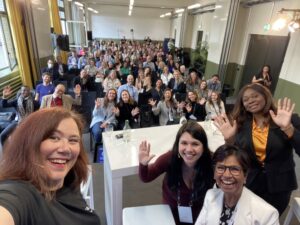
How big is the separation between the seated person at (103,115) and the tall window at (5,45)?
3.54 meters

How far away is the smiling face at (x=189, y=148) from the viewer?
4.86ft

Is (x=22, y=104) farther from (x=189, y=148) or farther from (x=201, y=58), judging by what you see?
(x=201, y=58)

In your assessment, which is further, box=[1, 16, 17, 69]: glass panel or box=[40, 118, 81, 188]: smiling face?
box=[1, 16, 17, 69]: glass panel

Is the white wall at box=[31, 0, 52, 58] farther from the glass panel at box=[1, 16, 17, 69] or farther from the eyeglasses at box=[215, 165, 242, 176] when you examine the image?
the eyeglasses at box=[215, 165, 242, 176]

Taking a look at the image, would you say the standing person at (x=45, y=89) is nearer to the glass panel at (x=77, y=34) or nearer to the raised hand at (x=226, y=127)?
the raised hand at (x=226, y=127)

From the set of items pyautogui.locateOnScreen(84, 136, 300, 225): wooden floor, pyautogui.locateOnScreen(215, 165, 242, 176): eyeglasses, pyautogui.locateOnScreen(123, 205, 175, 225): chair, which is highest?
pyautogui.locateOnScreen(215, 165, 242, 176): eyeglasses

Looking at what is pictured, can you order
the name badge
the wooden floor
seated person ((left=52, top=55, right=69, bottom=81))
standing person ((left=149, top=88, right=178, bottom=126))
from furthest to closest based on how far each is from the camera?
seated person ((left=52, top=55, right=69, bottom=81)), standing person ((left=149, top=88, right=178, bottom=126)), the wooden floor, the name badge

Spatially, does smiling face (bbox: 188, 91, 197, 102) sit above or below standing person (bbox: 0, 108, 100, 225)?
below

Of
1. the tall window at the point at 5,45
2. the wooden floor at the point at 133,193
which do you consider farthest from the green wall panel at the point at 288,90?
the tall window at the point at 5,45

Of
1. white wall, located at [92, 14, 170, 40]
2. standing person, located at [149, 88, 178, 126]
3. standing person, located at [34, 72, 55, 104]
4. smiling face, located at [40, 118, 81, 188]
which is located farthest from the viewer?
white wall, located at [92, 14, 170, 40]

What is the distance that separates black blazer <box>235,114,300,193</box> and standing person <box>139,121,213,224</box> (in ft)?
1.22

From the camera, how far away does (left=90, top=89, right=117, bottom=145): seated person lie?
3.28 metres

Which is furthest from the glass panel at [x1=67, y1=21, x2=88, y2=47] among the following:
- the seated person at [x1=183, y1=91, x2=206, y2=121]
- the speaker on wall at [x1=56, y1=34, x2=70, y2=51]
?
the seated person at [x1=183, y1=91, x2=206, y2=121]

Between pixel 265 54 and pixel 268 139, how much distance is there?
5288 millimetres
